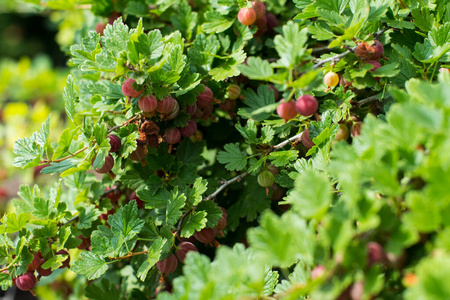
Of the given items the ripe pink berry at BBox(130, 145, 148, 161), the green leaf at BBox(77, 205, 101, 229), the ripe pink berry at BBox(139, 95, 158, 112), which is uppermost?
the ripe pink berry at BBox(139, 95, 158, 112)

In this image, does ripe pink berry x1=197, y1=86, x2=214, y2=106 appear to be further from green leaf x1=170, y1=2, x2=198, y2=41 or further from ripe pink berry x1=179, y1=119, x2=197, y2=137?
green leaf x1=170, y1=2, x2=198, y2=41

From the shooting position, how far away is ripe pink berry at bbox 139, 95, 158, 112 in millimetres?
857

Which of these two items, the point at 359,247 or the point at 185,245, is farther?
the point at 185,245

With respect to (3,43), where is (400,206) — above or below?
above

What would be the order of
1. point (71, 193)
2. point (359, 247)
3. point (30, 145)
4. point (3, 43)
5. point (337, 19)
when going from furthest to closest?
point (3, 43) → point (71, 193) → point (30, 145) → point (337, 19) → point (359, 247)

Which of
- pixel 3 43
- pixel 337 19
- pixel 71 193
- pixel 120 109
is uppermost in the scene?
pixel 337 19

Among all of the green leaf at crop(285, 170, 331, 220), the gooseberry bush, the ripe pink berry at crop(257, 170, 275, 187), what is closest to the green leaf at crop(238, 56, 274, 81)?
the gooseberry bush

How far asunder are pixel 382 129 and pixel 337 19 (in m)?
0.36

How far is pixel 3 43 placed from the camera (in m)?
4.68

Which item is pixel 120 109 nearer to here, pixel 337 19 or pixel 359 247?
pixel 337 19

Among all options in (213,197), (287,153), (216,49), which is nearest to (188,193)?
(213,197)

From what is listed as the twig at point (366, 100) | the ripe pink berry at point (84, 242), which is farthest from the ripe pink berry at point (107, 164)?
the twig at point (366, 100)

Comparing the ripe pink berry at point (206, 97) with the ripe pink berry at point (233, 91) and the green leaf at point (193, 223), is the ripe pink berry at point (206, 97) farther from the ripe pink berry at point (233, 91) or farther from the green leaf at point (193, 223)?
the green leaf at point (193, 223)

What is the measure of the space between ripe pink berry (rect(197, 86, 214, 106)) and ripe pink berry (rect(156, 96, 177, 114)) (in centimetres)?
9
